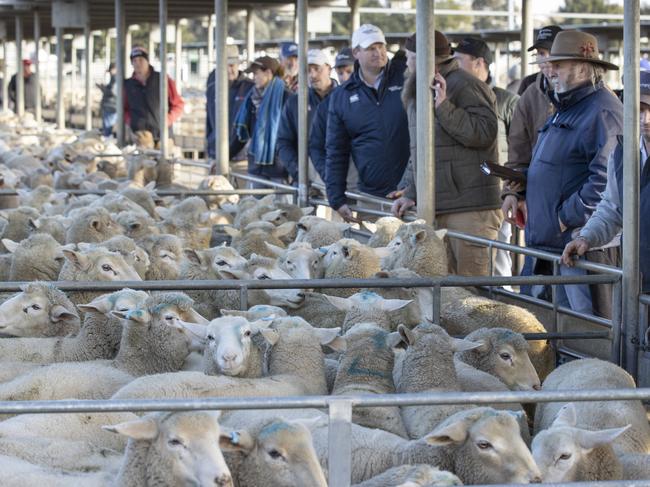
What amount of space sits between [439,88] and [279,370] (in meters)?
3.11

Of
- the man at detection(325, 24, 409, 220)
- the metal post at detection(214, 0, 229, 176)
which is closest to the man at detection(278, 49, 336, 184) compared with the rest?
the metal post at detection(214, 0, 229, 176)

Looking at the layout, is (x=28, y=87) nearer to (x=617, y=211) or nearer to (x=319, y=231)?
(x=319, y=231)

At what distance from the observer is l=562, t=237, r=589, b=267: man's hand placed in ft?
19.1

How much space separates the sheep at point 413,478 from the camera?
3676 mm

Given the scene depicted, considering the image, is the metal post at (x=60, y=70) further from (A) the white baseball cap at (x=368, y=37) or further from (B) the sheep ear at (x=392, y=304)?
(B) the sheep ear at (x=392, y=304)

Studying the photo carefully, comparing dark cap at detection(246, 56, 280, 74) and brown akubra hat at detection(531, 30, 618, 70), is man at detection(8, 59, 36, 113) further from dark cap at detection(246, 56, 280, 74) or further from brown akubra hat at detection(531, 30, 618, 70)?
brown akubra hat at detection(531, 30, 618, 70)

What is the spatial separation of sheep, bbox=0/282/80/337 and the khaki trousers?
2.48 metres

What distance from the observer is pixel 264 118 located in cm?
1201

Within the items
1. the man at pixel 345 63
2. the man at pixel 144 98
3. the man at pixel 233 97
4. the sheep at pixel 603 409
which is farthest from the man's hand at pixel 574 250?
the man at pixel 144 98

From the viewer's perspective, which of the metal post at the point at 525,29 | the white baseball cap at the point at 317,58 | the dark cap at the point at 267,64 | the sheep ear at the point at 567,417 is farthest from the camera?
the dark cap at the point at 267,64

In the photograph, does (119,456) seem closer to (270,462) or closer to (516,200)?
(270,462)

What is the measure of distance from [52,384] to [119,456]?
794 mm

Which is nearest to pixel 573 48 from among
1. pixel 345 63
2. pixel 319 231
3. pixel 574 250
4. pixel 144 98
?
pixel 574 250

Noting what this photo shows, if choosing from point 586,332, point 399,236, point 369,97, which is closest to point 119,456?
point 586,332
